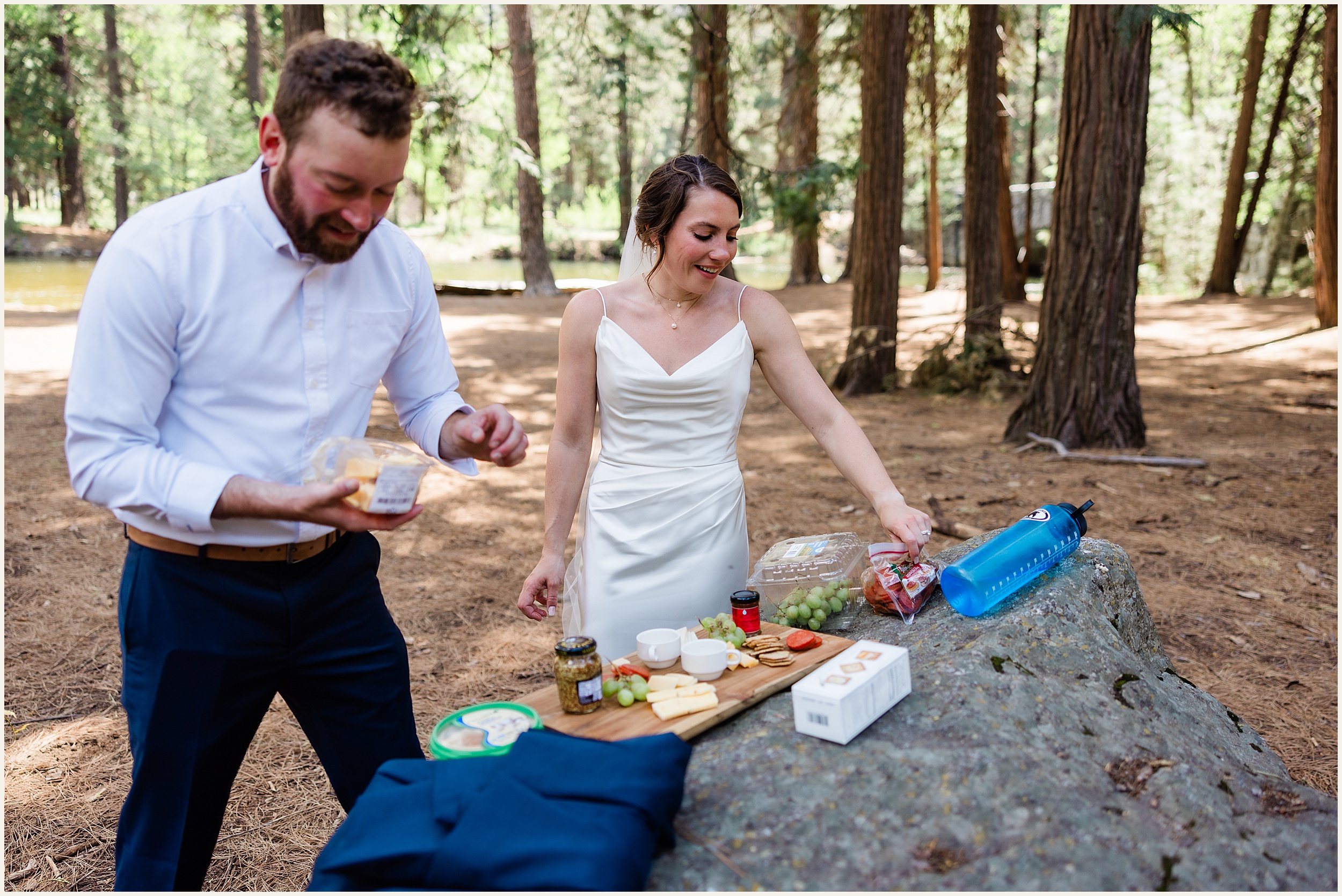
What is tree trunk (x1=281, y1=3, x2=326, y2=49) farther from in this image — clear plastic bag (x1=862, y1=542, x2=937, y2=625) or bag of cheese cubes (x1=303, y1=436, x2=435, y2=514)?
clear plastic bag (x1=862, y1=542, x2=937, y2=625)

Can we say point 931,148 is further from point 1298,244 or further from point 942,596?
point 942,596

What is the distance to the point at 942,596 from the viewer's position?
269 centimetres

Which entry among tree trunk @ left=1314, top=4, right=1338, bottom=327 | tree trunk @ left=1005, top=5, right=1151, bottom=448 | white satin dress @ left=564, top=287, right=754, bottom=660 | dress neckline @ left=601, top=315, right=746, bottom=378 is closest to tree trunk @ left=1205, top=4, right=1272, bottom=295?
tree trunk @ left=1314, top=4, right=1338, bottom=327

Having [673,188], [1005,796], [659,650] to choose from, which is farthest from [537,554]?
[1005,796]

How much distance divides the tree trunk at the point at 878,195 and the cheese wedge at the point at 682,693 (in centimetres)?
832

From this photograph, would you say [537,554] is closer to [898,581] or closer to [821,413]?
[821,413]

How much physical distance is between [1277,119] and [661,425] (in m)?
15.5

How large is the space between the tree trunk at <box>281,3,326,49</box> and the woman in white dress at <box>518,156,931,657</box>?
590 centimetres

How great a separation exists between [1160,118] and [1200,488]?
20603 millimetres

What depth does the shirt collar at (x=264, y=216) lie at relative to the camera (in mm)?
1968

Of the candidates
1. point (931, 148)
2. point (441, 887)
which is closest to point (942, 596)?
point (441, 887)

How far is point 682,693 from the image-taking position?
79.8 inches

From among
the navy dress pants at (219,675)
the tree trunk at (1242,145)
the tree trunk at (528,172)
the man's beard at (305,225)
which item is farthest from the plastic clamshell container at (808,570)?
the tree trunk at (1242,145)

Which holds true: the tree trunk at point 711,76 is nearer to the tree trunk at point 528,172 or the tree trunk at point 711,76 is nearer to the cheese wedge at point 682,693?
the tree trunk at point 528,172
